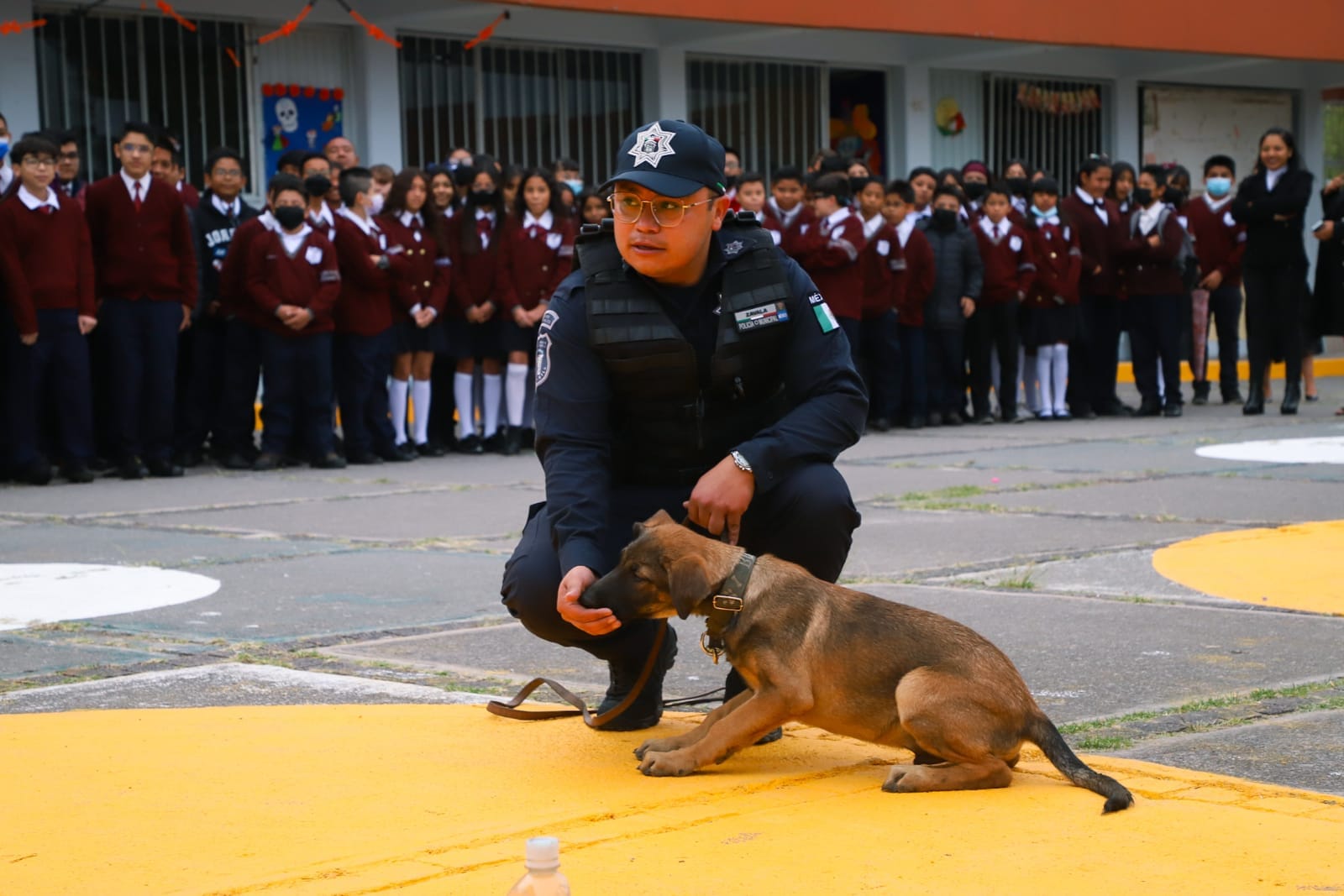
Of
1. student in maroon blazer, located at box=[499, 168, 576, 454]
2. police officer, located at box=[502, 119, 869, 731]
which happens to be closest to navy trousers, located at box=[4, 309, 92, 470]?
student in maroon blazer, located at box=[499, 168, 576, 454]

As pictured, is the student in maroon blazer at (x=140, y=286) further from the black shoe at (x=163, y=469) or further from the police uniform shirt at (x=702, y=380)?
the police uniform shirt at (x=702, y=380)

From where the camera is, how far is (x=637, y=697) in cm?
450

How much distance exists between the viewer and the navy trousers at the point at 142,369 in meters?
11.7

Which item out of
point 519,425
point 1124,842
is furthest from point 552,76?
point 1124,842

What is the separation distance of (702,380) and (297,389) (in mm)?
8534

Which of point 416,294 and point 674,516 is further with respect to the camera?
point 416,294

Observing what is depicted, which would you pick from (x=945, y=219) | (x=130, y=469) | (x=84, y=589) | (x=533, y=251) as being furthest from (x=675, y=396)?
(x=945, y=219)

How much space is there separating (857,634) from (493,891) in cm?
112

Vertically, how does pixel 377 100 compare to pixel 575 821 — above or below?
above

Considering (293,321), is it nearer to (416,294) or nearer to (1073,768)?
(416,294)

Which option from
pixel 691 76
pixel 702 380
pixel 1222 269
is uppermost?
pixel 691 76

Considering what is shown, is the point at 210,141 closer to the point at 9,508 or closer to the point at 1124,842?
the point at 9,508

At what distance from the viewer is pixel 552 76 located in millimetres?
19406

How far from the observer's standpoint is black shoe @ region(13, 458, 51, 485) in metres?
11.4
